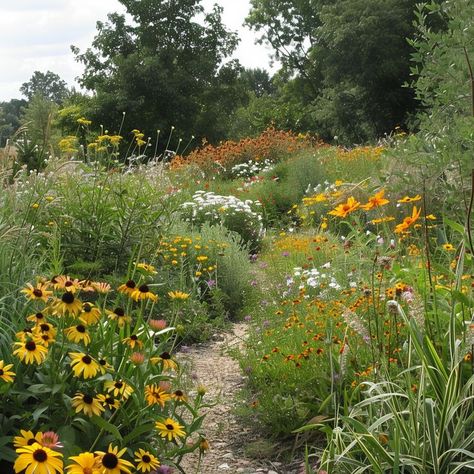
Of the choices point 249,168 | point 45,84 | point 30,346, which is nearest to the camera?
point 30,346

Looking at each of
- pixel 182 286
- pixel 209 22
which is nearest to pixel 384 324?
pixel 182 286

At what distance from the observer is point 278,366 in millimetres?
3764

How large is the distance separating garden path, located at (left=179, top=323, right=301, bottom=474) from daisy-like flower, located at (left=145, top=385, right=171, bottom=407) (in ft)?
1.33

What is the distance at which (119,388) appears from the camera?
2371 mm

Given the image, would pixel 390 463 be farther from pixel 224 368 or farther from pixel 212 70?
pixel 212 70

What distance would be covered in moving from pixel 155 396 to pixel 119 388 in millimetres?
161

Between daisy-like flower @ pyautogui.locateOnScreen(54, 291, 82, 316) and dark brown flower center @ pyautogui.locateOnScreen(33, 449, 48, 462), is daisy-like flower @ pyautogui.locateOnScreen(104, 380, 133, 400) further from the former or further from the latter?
dark brown flower center @ pyautogui.locateOnScreen(33, 449, 48, 462)

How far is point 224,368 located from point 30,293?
2526mm

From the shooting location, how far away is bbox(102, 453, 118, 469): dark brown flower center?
1.76m

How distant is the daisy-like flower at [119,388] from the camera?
2352 millimetres

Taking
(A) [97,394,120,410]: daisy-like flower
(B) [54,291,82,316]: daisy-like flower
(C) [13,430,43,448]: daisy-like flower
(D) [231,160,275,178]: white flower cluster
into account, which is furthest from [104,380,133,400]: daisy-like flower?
(D) [231,160,275,178]: white flower cluster

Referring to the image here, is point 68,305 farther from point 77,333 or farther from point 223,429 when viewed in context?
point 223,429

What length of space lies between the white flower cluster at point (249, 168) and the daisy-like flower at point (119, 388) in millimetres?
11760

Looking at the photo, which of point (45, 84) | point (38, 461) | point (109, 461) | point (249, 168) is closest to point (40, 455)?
point (38, 461)
